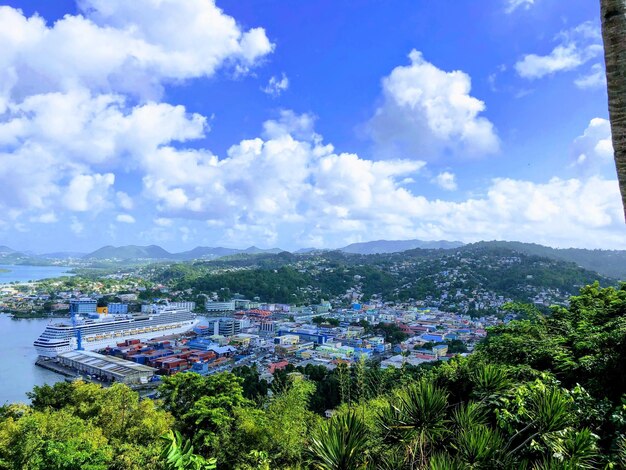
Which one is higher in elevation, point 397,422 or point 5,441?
point 397,422

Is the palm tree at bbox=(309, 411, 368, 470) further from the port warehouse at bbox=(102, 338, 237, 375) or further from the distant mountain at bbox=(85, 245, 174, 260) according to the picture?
the distant mountain at bbox=(85, 245, 174, 260)

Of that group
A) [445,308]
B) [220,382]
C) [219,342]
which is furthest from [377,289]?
[220,382]

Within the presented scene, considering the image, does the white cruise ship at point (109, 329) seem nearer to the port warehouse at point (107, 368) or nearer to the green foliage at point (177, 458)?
the port warehouse at point (107, 368)

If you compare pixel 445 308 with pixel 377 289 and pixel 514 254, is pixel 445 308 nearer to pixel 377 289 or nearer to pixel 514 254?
pixel 377 289

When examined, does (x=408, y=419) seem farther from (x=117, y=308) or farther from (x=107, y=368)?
(x=117, y=308)

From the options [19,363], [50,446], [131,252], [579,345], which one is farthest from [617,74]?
[131,252]

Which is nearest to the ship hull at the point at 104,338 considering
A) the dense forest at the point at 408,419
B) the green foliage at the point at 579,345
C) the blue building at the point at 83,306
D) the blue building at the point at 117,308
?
the blue building at the point at 117,308

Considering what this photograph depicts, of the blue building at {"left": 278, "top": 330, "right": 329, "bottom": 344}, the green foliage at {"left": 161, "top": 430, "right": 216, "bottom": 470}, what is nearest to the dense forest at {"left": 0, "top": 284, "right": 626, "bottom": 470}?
the green foliage at {"left": 161, "top": 430, "right": 216, "bottom": 470}
